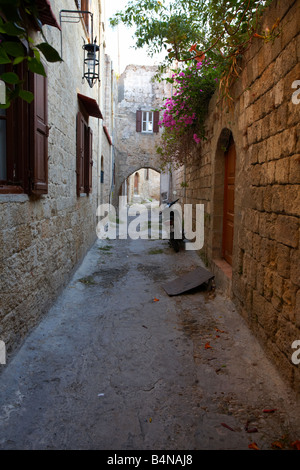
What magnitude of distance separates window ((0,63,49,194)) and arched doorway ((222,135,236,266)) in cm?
260

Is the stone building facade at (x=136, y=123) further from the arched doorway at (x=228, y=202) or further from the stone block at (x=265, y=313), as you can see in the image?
the stone block at (x=265, y=313)

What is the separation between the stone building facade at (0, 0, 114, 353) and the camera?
2.62m

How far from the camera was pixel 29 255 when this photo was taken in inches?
120

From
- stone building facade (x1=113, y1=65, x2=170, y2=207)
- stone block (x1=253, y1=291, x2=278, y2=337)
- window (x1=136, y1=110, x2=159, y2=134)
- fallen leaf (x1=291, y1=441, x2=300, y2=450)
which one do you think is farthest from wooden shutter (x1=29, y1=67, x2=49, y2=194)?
window (x1=136, y1=110, x2=159, y2=134)

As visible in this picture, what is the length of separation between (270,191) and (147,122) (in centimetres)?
1430

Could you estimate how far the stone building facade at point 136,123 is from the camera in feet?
52.5

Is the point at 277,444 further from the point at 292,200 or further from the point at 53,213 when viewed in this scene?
the point at 53,213

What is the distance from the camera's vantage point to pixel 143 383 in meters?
2.44

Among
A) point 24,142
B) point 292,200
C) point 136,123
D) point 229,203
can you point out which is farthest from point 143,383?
point 136,123

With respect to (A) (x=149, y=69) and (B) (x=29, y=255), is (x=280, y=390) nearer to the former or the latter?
(B) (x=29, y=255)

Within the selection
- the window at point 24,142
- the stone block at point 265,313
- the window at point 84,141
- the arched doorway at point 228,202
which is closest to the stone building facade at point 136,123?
the window at point 84,141

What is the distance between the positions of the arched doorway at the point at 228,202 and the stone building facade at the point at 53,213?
231cm

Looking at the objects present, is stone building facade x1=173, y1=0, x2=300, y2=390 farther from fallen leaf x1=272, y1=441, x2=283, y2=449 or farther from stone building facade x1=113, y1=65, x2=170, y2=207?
stone building facade x1=113, y1=65, x2=170, y2=207
